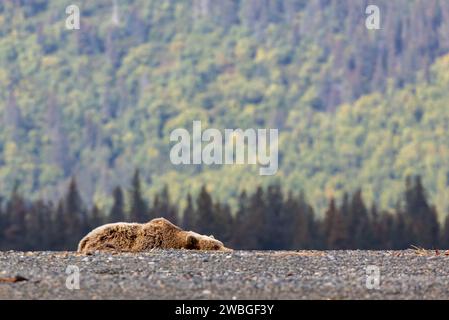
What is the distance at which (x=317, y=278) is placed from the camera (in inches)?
785

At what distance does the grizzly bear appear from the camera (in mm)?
24422

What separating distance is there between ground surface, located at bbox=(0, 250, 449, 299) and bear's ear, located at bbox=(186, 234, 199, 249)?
128cm

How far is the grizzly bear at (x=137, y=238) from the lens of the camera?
961 inches

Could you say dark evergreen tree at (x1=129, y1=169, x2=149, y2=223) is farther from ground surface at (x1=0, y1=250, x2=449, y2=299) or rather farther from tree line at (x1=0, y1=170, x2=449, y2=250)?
ground surface at (x1=0, y1=250, x2=449, y2=299)

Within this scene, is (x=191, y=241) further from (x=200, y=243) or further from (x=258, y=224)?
(x=258, y=224)

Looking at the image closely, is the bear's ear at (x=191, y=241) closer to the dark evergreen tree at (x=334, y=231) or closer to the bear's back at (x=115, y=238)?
the bear's back at (x=115, y=238)

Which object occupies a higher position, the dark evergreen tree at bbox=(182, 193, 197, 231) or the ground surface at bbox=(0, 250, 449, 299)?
the ground surface at bbox=(0, 250, 449, 299)

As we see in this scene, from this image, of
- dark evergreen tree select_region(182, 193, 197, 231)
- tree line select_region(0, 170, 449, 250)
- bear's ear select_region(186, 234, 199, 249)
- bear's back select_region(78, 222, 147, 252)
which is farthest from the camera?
dark evergreen tree select_region(182, 193, 197, 231)

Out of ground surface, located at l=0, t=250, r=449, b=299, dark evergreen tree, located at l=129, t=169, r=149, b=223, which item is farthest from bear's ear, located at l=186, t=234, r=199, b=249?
dark evergreen tree, located at l=129, t=169, r=149, b=223

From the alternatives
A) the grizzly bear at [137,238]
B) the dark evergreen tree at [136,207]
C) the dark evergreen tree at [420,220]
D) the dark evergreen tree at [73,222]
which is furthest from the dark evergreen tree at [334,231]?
the grizzly bear at [137,238]

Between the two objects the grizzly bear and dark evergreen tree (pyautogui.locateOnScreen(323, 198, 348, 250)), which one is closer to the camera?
the grizzly bear

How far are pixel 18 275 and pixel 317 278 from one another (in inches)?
168

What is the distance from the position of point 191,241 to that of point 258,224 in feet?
353

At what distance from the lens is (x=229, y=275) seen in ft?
66.3
